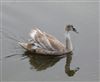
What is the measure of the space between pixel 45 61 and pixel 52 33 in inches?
38.9

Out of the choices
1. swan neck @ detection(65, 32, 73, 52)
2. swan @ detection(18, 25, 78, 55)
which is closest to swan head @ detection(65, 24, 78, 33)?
swan neck @ detection(65, 32, 73, 52)

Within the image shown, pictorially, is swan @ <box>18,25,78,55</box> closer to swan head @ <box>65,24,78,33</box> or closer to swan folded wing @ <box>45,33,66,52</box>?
swan folded wing @ <box>45,33,66,52</box>

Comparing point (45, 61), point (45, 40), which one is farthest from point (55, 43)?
point (45, 61)

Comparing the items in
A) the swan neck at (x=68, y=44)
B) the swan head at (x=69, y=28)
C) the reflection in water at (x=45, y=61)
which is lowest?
the reflection in water at (x=45, y=61)

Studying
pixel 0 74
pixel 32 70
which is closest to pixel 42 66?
pixel 32 70

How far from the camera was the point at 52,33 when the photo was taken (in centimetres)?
1038

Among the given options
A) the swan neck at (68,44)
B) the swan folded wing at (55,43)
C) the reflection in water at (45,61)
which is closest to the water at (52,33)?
the reflection in water at (45,61)

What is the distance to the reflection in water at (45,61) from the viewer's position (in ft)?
30.5

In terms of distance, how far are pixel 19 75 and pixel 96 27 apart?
278 centimetres

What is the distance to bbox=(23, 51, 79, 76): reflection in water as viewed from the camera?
9305mm

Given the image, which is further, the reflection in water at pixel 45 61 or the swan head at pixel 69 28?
the swan head at pixel 69 28

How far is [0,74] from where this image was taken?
8914 millimetres

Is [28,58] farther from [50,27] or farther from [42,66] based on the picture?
[50,27]

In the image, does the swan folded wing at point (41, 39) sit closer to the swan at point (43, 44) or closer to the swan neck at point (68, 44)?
the swan at point (43, 44)
